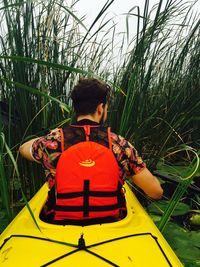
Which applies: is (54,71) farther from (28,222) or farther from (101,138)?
(28,222)

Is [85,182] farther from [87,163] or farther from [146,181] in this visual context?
[146,181]

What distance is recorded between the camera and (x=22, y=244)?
6.44 feet

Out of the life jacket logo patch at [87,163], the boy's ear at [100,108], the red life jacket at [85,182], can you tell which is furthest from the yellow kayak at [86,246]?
the boy's ear at [100,108]

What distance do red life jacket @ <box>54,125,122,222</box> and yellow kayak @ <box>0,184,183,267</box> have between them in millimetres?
127

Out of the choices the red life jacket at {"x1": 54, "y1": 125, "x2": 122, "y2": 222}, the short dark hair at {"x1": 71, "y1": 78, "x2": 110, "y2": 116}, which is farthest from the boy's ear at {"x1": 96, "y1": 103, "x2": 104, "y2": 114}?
the red life jacket at {"x1": 54, "y1": 125, "x2": 122, "y2": 222}

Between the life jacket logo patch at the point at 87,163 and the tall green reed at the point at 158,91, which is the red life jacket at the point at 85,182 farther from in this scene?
the tall green reed at the point at 158,91

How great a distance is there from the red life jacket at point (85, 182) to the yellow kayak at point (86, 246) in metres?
0.13

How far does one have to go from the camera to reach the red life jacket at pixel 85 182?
7.08 feet

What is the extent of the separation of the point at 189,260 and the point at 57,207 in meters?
0.84

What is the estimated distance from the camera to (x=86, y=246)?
1834mm

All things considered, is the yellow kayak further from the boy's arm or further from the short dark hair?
the short dark hair

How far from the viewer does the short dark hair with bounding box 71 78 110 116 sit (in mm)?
2480

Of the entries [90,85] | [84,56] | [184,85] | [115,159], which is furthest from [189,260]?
[84,56]

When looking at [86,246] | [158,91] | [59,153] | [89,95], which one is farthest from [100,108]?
[158,91]
